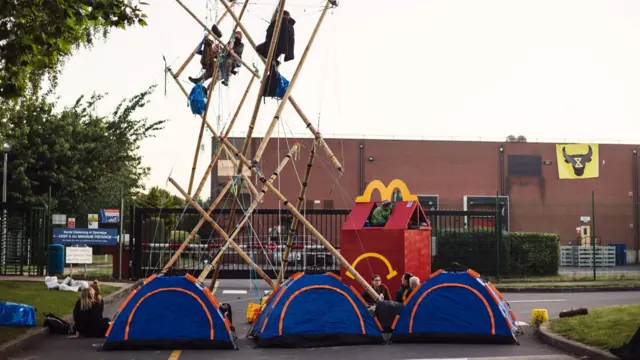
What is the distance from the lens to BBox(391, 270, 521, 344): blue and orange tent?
13484 millimetres

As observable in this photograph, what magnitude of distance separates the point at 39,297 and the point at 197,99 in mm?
6439

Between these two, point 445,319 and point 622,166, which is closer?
point 445,319

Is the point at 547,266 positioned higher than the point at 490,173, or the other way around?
the point at 490,173

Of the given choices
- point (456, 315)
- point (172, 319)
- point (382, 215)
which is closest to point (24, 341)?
point (172, 319)

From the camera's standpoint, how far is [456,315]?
13.6 metres

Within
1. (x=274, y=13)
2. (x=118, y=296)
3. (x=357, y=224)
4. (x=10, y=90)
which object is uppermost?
(x=274, y=13)

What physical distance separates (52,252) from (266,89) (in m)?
14.5

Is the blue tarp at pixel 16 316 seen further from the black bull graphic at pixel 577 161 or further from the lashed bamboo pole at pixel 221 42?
the black bull graphic at pixel 577 161

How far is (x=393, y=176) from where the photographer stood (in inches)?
1921

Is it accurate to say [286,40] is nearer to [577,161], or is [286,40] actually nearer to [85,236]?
[85,236]

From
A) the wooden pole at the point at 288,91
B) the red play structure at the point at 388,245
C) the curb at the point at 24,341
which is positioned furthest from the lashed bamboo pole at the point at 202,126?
the curb at the point at 24,341

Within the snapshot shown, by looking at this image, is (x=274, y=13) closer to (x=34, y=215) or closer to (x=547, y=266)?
(x=34, y=215)

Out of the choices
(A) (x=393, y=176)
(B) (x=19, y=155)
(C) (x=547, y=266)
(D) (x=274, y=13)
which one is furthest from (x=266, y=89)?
(A) (x=393, y=176)

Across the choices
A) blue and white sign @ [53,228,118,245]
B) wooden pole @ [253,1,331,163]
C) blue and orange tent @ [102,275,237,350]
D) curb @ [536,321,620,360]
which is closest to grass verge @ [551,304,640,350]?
curb @ [536,321,620,360]
